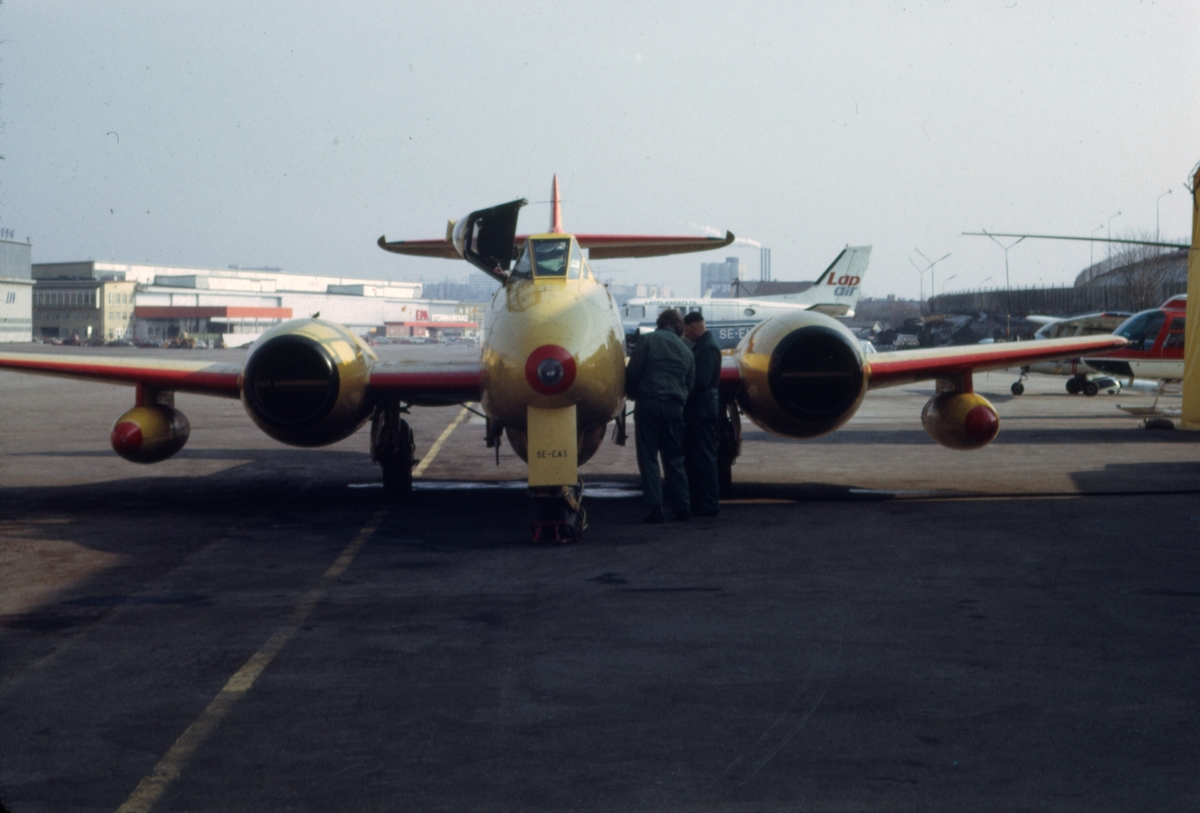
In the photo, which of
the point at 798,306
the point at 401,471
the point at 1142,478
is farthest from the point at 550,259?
the point at 798,306

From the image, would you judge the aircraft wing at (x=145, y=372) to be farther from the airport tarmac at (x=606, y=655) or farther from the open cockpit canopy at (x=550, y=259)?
the open cockpit canopy at (x=550, y=259)

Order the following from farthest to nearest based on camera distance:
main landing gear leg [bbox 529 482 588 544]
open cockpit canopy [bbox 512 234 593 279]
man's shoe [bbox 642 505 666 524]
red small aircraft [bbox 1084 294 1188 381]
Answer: red small aircraft [bbox 1084 294 1188 381], man's shoe [bbox 642 505 666 524], open cockpit canopy [bbox 512 234 593 279], main landing gear leg [bbox 529 482 588 544]

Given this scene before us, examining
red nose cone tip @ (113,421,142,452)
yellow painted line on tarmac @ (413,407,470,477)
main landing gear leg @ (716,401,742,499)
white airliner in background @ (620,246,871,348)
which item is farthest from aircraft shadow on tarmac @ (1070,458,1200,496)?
white airliner in background @ (620,246,871,348)

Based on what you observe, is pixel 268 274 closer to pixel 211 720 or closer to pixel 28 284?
pixel 28 284

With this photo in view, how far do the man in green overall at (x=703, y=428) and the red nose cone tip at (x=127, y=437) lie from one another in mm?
6333

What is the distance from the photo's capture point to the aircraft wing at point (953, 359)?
13.1 meters

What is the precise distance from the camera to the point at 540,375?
9.43 metres

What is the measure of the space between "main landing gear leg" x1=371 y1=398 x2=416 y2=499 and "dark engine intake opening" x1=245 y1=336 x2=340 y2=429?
82 cm

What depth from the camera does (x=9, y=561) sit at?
8961 mm

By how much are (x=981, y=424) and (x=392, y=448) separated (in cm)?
706

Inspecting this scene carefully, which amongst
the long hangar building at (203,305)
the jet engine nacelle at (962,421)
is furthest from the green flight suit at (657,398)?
the long hangar building at (203,305)

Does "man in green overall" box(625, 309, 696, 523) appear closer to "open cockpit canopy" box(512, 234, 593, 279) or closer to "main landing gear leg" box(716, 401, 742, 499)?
"open cockpit canopy" box(512, 234, 593, 279)

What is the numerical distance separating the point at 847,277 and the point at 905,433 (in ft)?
144

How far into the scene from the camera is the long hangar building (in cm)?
11938
